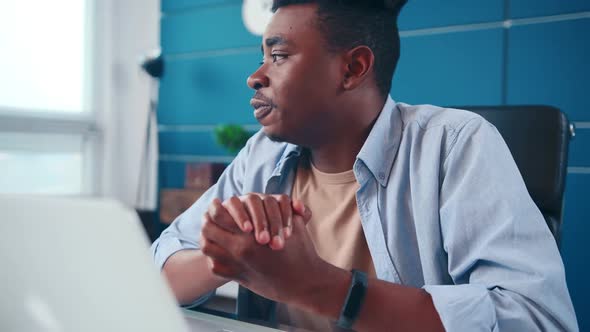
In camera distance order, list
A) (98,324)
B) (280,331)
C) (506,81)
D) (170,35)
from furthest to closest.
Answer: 1. (170,35)
2. (506,81)
3. (280,331)
4. (98,324)

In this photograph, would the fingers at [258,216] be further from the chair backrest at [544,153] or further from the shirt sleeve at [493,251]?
the chair backrest at [544,153]

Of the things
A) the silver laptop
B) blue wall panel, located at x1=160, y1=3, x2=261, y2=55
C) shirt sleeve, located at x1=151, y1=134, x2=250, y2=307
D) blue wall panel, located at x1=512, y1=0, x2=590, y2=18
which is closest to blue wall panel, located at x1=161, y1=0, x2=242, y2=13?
blue wall panel, located at x1=160, y1=3, x2=261, y2=55

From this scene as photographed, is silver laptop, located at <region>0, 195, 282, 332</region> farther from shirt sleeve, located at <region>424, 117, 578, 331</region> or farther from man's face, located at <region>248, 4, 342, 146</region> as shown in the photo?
man's face, located at <region>248, 4, 342, 146</region>

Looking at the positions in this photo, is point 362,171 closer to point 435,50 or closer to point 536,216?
point 536,216

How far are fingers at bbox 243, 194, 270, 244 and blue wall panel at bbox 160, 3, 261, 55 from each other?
2000 millimetres

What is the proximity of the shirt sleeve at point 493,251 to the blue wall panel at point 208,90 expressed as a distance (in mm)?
1822

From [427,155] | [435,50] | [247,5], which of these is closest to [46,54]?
[247,5]

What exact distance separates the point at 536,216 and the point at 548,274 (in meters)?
0.10

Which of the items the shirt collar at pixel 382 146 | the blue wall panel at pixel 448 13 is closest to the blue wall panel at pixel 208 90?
the blue wall panel at pixel 448 13

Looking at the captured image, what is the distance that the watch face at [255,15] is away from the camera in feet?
8.48

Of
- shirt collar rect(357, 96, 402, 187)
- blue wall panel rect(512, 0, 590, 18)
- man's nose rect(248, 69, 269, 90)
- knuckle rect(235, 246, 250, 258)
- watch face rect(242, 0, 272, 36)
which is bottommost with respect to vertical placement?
knuckle rect(235, 246, 250, 258)

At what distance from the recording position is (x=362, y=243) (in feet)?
3.47

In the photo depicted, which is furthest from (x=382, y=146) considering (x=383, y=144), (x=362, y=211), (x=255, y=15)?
(x=255, y=15)

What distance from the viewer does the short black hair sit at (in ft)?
3.69
